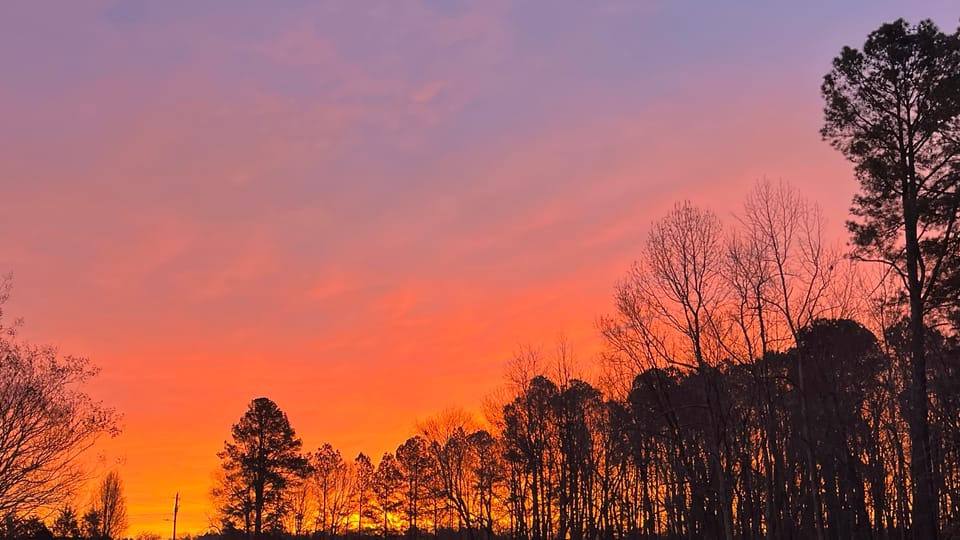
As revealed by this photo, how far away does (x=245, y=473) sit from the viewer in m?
63.2

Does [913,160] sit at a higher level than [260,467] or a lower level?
higher

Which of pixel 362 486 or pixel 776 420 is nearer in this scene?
pixel 776 420

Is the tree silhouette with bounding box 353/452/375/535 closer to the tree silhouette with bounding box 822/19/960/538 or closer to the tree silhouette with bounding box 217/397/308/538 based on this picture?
the tree silhouette with bounding box 217/397/308/538

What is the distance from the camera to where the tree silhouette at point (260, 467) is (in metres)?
62.4

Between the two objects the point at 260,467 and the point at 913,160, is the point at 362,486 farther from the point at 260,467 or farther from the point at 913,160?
the point at 913,160

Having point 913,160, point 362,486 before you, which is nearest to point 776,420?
point 913,160

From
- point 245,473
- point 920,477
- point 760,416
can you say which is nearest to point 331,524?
point 245,473

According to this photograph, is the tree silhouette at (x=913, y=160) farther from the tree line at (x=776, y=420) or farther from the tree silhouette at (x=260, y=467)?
the tree silhouette at (x=260, y=467)

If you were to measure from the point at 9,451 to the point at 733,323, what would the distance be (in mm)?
33267

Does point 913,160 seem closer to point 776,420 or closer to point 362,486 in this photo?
point 776,420

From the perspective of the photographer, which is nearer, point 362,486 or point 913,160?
point 913,160

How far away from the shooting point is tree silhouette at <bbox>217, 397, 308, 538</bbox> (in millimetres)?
62406

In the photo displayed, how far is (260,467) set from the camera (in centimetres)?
6309

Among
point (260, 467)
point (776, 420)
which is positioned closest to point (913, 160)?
point (776, 420)
